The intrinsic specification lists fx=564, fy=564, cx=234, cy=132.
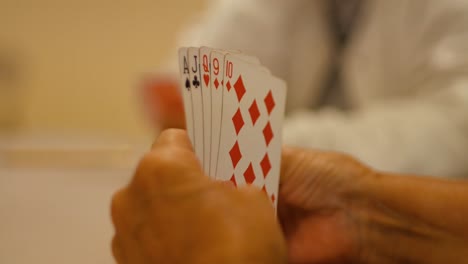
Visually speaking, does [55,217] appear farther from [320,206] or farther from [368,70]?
[368,70]

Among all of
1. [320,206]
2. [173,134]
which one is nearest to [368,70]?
[320,206]

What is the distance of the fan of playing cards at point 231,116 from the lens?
410mm

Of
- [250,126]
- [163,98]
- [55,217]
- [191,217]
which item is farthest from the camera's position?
[163,98]

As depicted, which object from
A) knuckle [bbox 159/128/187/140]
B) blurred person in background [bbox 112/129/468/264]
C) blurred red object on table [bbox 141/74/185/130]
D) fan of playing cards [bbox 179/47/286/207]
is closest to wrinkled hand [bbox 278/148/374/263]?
blurred person in background [bbox 112/129/468/264]

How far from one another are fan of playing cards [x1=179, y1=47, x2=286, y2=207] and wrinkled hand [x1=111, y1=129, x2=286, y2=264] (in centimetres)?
4

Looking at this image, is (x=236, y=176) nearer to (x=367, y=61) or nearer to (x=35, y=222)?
(x=35, y=222)

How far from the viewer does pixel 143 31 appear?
2.55 m

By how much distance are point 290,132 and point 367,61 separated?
0.27 meters

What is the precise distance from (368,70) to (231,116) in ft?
2.31

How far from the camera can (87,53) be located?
2.57 m

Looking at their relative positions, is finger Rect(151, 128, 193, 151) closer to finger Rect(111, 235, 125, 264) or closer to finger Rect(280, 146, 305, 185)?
finger Rect(111, 235, 125, 264)

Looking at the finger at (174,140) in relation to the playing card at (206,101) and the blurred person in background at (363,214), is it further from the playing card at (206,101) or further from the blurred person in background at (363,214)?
the blurred person in background at (363,214)

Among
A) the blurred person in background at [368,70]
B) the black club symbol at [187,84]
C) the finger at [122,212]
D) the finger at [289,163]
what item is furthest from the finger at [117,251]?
the blurred person in background at [368,70]

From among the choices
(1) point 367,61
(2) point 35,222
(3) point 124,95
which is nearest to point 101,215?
(2) point 35,222
